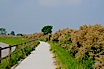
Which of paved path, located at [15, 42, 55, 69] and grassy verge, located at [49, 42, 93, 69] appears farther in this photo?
paved path, located at [15, 42, 55, 69]

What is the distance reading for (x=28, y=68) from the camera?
1888cm

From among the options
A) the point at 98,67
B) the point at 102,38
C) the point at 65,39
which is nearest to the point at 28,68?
the point at 102,38

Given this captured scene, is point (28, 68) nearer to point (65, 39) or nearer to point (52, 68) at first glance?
point (52, 68)

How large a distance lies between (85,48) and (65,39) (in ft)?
57.0

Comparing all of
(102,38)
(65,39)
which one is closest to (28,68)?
(102,38)

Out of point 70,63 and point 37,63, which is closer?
point 70,63

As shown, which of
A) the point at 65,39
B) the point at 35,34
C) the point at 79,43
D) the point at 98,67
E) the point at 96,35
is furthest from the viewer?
the point at 35,34

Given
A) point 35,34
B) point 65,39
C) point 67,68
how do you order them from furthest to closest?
point 35,34 < point 65,39 < point 67,68

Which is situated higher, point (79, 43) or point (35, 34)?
point (35, 34)

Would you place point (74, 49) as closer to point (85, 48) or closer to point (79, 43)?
point (79, 43)

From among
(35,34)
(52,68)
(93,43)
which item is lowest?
(52,68)

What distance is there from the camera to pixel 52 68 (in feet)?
62.2

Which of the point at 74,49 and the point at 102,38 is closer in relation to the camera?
the point at 102,38

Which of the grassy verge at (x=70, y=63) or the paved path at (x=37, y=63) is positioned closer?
the grassy verge at (x=70, y=63)
